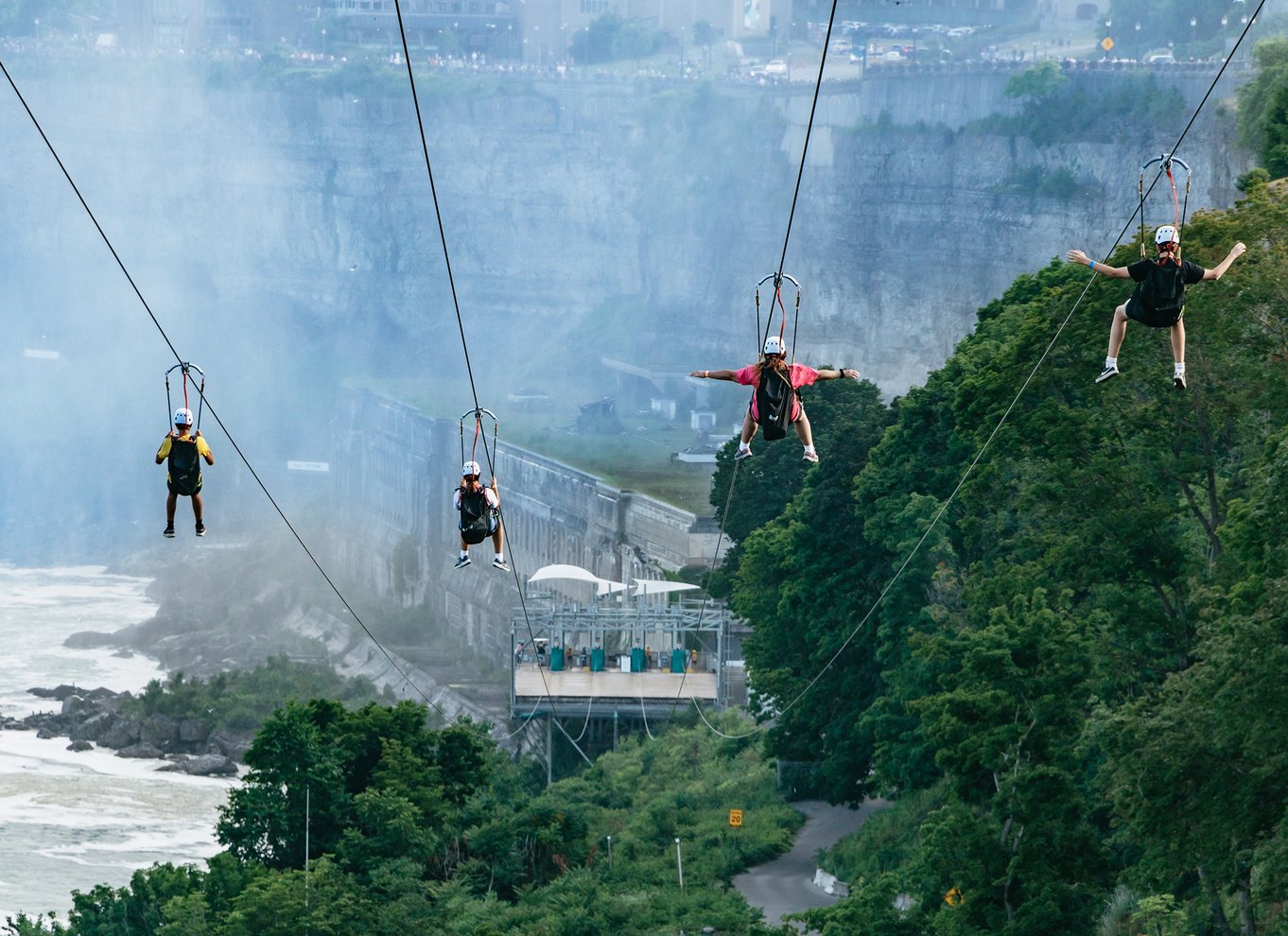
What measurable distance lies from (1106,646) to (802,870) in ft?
60.9

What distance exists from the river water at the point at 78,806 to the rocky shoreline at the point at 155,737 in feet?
2.85

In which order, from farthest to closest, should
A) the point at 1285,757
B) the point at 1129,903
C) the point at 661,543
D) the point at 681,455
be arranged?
the point at 681,455
the point at 661,543
the point at 1129,903
the point at 1285,757

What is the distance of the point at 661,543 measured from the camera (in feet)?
401

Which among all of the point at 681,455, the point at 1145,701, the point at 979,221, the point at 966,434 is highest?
the point at 979,221

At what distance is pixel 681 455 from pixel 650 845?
9167 cm

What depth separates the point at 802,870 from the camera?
68.2m

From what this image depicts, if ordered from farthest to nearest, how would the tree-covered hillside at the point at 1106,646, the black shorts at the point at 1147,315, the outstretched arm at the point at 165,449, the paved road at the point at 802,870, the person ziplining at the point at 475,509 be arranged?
the paved road at the point at 802,870 < the tree-covered hillside at the point at 1106,646 < the person ziplining at the point at 475,509 < the outstretched arm at the point at 165,449 < the black shorts at the point at 1147,315

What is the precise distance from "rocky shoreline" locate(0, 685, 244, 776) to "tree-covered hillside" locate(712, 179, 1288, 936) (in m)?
59.2

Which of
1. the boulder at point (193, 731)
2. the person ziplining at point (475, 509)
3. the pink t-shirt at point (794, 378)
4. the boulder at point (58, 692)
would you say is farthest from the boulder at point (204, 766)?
the pink t-shirt at point (794, 378)

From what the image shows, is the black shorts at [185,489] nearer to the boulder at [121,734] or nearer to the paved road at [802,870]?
the paved road at [802,870]

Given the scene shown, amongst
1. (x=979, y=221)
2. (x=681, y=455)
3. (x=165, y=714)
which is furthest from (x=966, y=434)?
(x=979, y=221)

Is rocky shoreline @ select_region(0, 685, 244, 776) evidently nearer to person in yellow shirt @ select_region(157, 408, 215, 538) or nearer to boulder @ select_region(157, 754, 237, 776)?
boulder @ select_region(157, 754, 237, 776)

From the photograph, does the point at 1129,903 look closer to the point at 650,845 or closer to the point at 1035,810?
the point at 1035,810

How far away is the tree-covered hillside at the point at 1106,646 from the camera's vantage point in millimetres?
41750
